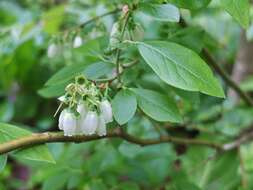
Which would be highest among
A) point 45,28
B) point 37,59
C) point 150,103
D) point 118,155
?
point 150,103

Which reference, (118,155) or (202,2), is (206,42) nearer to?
(118,155)

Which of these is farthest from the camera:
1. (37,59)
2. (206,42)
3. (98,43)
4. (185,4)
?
(37,59)

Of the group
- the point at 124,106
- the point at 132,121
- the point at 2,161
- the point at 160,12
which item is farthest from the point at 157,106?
the point at 132,121

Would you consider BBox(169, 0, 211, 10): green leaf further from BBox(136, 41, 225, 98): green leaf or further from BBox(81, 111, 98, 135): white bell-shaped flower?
BBox(81, 111, 98, 135): white bell-shaped flower

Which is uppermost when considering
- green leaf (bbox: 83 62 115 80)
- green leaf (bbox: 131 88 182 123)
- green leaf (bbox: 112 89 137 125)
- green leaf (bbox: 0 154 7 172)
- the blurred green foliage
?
green leaf (bbox: 83 62 115 80)

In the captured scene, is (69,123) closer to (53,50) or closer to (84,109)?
(84,109)

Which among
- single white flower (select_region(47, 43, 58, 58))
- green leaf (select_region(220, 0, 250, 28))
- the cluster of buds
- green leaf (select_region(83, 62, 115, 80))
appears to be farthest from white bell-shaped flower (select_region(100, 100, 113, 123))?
single white flower (select_region(47, 43, 58, 58))

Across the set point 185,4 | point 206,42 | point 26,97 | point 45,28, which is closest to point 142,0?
point 185,4
